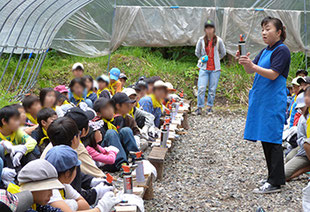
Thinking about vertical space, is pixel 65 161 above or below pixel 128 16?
below

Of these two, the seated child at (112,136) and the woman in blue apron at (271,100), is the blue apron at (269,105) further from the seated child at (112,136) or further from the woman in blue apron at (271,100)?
the seated child at (112,136)

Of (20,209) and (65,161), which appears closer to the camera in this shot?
(20,209)

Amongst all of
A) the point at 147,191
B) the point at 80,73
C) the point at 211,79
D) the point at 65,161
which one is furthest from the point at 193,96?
the point at 65,161

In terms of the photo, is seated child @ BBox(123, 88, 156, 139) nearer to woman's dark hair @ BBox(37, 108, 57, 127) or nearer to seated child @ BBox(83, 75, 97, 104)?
seated child @ BBox(83, 75, 97, 104)

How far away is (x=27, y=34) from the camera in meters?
7.51

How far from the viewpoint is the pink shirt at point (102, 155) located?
385cm

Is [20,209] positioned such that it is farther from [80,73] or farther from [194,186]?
[80,73]

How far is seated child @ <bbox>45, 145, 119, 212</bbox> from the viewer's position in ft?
7.92

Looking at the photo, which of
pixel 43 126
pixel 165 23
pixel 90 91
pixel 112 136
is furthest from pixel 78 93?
pixel 165 23

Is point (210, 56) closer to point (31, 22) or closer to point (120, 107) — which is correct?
point (31, 22)

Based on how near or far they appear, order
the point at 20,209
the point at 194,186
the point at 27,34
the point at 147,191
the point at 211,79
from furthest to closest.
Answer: the point at 211,79, the point at 27,34, the point at 194,186, the point at 147,191, the point at 20,209

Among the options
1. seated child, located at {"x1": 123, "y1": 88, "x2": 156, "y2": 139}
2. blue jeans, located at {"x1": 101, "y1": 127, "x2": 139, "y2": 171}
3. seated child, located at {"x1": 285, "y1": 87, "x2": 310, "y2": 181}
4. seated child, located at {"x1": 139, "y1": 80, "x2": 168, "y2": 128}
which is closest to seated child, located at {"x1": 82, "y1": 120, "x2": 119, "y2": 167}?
blue jeans, located at {"x1": 101, "y1": 127, "x2": 139, "y2": 171}

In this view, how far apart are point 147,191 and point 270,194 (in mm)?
1245

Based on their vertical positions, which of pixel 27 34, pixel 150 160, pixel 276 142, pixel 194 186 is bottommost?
pixel 194 186
